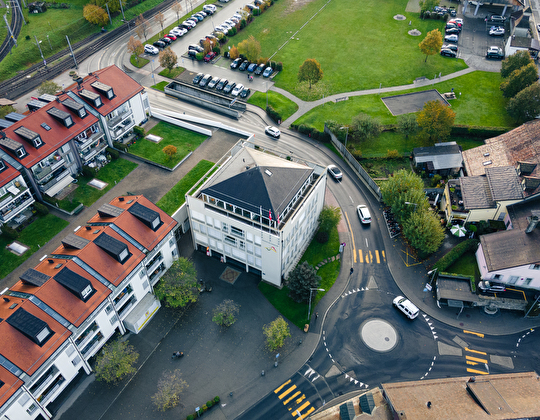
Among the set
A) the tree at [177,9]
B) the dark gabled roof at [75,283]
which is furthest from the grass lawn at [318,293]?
the tree at [177,9]

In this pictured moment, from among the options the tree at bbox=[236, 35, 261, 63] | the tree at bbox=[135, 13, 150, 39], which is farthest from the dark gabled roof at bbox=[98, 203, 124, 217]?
the tree at bbox=[135, 13, 150, 39]

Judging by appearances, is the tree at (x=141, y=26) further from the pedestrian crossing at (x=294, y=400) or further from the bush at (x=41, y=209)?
the pedestrian crossing at (x=294, y=400)

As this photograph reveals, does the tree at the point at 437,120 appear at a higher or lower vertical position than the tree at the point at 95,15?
lower

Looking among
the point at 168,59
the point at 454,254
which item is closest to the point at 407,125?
the point at 454,254

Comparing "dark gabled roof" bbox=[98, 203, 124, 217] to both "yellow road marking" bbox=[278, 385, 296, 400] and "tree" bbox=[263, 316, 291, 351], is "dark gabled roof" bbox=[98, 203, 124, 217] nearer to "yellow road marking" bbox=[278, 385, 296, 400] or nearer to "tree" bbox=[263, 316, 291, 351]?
"tree" bbox=[263, 316, 291, 351]

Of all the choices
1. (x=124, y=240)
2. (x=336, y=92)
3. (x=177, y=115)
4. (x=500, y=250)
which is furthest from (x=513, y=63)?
(x=124, y=240)

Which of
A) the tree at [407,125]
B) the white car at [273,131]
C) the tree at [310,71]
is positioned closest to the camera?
the tree at [407,125]
